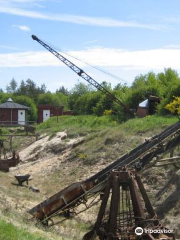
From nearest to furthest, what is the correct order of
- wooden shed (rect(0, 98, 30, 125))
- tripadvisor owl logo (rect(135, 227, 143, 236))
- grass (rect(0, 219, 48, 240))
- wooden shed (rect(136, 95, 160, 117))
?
grass (rect(0, 219, 48, 240)) → tripadvisor owl logo (rect(135, 227, 143, 236)) → wooden shed (rect(136, 95, 160, 117)) → wooden shed (rect(0, 98, 30, 125))

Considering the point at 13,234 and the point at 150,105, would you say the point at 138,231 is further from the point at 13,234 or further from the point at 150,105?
the point at 150,105

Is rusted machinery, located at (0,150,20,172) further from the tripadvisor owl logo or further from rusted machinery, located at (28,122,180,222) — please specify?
the tripadvisor owl logo

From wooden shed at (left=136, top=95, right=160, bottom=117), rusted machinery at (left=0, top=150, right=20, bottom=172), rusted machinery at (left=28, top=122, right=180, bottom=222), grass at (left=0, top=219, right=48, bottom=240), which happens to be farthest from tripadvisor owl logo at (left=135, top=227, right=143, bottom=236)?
wooden shed at (left=136, top=95, right=160, bottom=117)

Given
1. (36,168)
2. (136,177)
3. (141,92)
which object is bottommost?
(36,168)

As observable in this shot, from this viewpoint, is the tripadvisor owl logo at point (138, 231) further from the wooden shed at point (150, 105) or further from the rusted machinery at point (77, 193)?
the wooden shed at point (150, 105)

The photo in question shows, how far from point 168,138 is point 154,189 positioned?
3.46m

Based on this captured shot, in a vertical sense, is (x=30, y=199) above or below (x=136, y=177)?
below

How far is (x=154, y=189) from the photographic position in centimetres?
2008

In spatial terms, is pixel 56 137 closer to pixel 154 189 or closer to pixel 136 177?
pixel 154 189

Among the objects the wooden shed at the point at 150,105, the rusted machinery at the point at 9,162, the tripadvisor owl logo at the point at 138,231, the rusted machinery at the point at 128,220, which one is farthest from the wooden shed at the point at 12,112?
the tripadvisor owl logo at the point at 138,231

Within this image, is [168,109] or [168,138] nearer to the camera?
[168,138]

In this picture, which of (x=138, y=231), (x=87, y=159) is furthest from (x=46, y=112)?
(x=138, y=231)

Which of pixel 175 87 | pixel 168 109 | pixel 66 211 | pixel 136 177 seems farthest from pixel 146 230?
pixel 175 87

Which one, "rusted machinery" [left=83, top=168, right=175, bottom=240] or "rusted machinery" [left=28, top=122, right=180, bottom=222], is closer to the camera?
"rusted machinery" [left=83, top=168, right=175, bottom=240]
